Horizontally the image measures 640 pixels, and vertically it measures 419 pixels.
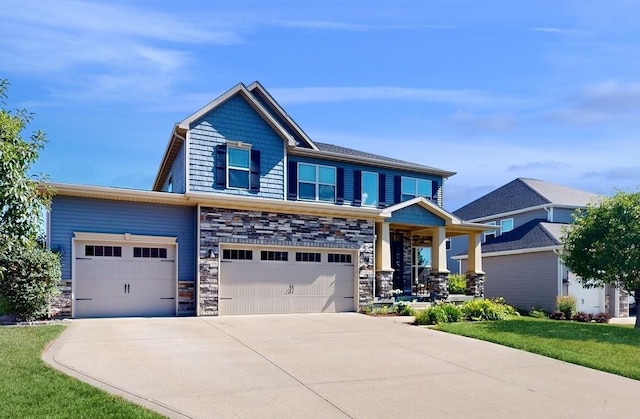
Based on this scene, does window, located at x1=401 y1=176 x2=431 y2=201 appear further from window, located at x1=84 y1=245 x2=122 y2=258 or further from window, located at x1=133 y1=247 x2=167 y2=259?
window, located at x1=84 y1=245 x2=122 y2=258

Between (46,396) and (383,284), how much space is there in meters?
13.9

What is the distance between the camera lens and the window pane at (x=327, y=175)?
20719 mm

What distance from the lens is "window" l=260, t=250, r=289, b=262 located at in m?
16.9

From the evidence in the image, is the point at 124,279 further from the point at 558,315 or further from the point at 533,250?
the point at 533,250

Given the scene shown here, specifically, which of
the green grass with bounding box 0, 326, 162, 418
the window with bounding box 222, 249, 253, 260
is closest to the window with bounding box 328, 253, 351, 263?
the window with bounding box 222, 249, 253, 260

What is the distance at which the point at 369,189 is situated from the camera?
71.3ft

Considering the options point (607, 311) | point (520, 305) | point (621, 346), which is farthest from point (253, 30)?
point (607, 311)

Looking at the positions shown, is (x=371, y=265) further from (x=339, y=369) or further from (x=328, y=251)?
(x=339, y=369)

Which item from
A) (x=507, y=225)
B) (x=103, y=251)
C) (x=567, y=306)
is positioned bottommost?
(x=567, y=306)

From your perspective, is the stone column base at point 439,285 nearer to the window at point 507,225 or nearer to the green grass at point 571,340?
the green grass at point 571,340

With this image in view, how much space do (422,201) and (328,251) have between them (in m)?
5.01

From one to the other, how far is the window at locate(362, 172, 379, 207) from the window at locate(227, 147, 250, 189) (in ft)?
18.1

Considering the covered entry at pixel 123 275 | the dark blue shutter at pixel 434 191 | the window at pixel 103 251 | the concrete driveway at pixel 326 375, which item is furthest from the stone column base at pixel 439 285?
the window at pixel 103 251

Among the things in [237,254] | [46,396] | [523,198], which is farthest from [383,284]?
[523,198]
